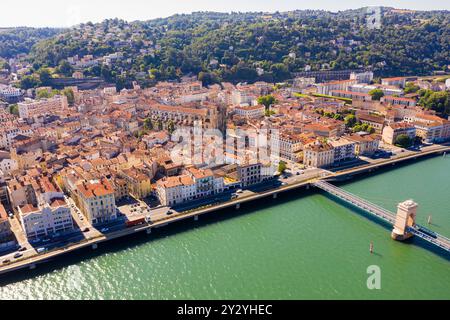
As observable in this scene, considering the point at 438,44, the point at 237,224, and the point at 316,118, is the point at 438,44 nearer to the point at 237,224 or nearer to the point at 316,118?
the point at 316,118

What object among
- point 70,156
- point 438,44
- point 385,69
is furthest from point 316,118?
point 438,44

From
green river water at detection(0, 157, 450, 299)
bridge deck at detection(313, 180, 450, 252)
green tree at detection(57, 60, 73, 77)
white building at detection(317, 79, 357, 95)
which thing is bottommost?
green river water at detection(0, 157, 450, 299)

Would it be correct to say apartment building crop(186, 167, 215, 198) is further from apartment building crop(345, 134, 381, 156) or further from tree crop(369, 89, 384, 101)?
tree crop(369, 89, 384, 101)

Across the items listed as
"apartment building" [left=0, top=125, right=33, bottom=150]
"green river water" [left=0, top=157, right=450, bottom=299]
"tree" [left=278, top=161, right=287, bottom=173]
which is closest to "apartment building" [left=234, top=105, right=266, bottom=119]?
"tree" [left=278, top=161, right=287, bottom=173]

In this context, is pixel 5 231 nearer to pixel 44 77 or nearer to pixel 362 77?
pixel 44 77

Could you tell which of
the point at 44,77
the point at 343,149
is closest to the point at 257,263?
the point at 343,149
